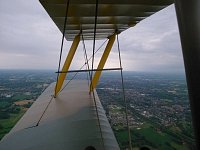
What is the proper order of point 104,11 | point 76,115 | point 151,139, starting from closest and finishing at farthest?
point 104,11, point 76,115, point 151,139

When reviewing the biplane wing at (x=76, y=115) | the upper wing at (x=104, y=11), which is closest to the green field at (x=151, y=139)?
the biplane wing at (x=76, y=115)

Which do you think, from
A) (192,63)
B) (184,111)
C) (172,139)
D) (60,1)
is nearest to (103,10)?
(60,1)

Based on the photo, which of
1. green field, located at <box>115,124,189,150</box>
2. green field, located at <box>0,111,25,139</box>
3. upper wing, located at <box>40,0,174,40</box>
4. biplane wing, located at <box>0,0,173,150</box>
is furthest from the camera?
green field, located at <box>0,111,25,139</box>

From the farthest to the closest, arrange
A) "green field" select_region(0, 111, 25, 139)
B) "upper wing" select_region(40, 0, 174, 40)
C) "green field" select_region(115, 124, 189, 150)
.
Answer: "green field" select_region(0, 111, 25, 139) → "green field" select_region(115, 124, 189, 150) → "upper wing" select_region(40, 0, 174, 40)

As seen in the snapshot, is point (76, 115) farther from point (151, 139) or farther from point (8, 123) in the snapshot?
point (8, 123)

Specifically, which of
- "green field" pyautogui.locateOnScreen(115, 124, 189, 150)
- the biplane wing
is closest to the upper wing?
the biplane wing

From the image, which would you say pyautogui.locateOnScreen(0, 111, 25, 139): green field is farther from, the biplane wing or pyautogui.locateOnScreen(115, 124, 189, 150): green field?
the biplane wing

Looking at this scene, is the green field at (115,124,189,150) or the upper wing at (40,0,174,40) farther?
the green field at (115,124,189,150)

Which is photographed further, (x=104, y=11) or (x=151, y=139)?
(x=151, y=139)

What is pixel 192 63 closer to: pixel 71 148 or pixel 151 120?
pixel 71 148

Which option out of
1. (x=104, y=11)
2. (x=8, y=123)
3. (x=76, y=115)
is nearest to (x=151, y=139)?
(x=76, y=115)

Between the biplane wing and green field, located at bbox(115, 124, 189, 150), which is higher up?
the biplane wing

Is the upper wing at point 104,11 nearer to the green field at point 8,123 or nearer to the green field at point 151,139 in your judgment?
the green field at point 151,139
